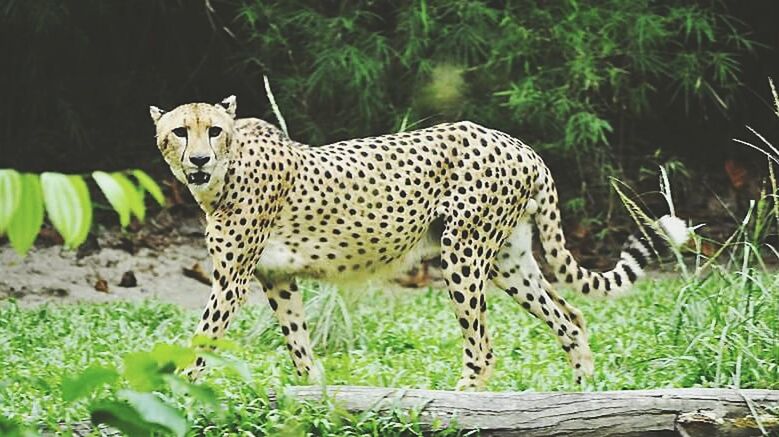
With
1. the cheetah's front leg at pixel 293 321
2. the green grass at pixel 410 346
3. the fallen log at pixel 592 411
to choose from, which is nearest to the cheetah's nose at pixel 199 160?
the cheetah's front leg at pixel 293 321

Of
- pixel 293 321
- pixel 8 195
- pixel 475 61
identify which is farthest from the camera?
pixel 475 61

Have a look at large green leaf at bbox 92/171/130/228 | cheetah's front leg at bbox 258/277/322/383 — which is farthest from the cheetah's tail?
large green leaf at bbox 92/171/130/228

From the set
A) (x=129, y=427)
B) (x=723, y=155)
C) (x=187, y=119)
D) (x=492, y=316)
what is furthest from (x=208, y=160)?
(x=723, y=155)

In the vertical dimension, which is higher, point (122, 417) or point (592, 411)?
point (122, 417)

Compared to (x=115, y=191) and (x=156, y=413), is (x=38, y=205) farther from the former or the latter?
(x=156, y=413)

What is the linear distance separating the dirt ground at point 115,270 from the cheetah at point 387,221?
258cm

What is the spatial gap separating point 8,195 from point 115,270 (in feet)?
20.4

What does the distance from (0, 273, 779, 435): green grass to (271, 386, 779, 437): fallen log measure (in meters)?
0.08

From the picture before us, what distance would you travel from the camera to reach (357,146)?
14.6 ft

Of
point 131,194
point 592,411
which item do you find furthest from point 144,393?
point 592,411

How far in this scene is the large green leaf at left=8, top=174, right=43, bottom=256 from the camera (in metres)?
1.14

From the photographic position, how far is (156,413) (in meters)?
1.23

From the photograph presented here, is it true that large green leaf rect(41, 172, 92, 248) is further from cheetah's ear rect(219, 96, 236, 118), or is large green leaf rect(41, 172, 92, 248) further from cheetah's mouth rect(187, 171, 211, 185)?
cheetah's ear rect(219, 96, 236, 118)

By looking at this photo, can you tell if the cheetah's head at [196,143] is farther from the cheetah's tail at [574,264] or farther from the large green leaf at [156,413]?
the large green leaf at [156,413]
